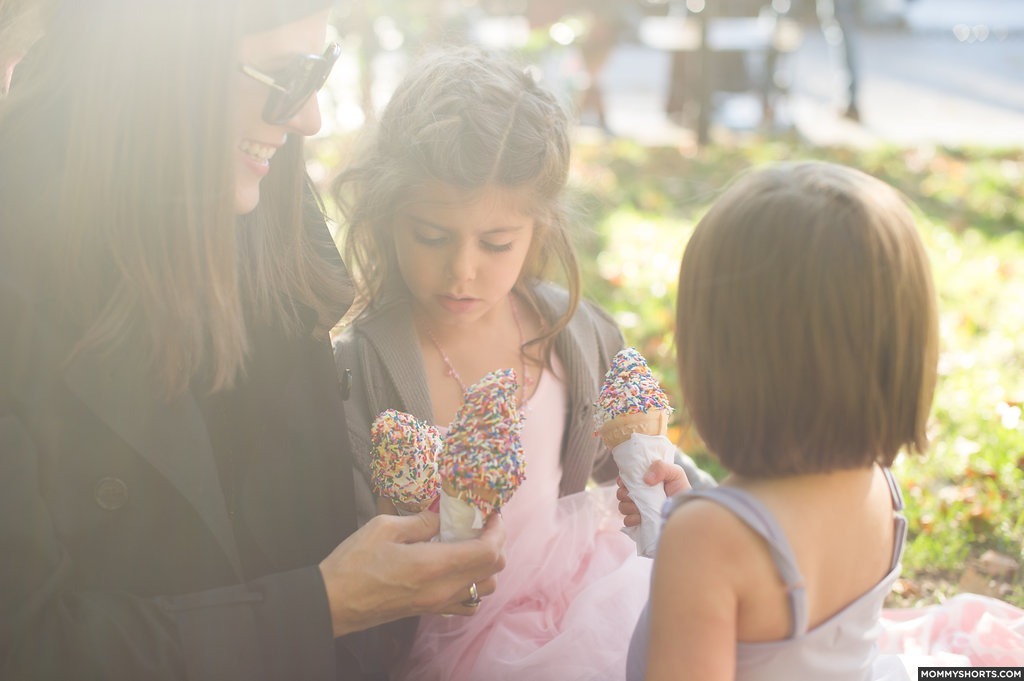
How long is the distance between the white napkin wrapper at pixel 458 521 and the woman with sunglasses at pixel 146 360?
0.04 m

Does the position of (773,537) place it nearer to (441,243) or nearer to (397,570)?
(397,570)

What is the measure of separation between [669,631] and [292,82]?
1.13m

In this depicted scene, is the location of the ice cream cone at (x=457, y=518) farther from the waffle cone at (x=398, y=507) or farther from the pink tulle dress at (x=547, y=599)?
the pink tulle dress at (x=547, y=599)

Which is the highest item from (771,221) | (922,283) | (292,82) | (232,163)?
(292,82)

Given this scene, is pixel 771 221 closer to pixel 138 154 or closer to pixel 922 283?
pixel 922 283

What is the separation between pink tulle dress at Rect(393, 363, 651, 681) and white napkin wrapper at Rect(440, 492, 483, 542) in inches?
14.1

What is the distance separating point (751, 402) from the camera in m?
1.69

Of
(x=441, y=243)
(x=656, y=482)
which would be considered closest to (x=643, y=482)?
(x=656, y=482)

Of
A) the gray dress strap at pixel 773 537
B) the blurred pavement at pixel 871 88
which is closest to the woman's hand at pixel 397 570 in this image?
the gray dress strap at pixel 773 537

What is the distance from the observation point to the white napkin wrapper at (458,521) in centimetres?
209

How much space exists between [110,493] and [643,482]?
1.00 m

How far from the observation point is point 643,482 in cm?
223

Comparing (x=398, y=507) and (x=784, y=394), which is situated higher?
(x=784, y=394)

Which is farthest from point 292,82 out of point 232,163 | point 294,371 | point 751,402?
point 751,402
